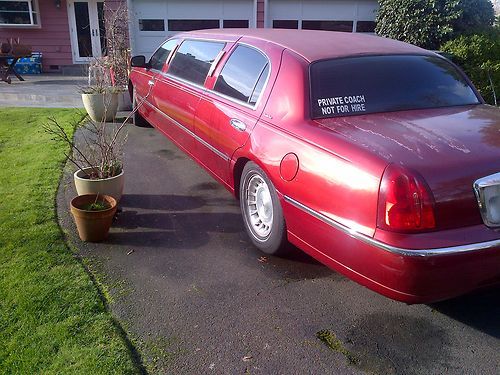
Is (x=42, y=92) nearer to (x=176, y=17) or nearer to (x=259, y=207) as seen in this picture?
(x=176, y=17)

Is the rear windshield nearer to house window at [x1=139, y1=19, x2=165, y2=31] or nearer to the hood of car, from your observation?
the hood of car

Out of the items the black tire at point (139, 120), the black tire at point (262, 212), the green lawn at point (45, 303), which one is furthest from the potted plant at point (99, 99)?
the black tire at point (262, 212)

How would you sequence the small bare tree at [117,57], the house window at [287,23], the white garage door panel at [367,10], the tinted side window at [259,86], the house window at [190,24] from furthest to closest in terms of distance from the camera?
the house window at [287,23] → the white garage door panel at [367,10] → the house window at [190,24] → the small bare tree at [117,57] → the tinted side window at [259,86]

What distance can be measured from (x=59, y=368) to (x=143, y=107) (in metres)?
4.90

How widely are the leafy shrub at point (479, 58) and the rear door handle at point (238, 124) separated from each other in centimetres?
644

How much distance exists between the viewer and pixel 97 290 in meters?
3.10

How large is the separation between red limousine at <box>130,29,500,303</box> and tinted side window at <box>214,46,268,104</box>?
1cm

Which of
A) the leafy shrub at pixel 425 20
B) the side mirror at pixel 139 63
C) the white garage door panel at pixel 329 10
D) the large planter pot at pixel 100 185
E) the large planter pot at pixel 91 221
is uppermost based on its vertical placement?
the white garage door panel at pixel 329 10

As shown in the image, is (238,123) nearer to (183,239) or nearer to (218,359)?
(183,239)

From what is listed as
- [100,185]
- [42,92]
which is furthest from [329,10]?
[100,185]

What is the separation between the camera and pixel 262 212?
3.63 meters

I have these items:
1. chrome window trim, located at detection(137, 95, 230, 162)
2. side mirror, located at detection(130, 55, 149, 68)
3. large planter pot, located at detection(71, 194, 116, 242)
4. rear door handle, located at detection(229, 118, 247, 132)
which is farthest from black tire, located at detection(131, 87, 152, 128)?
rear door handle, located at detection(229, 118, 247, 132)

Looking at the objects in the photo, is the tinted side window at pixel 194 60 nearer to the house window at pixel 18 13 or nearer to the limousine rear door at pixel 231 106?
the limousine rear door at pixel 231 106

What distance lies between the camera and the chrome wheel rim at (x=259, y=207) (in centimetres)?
→ 350
